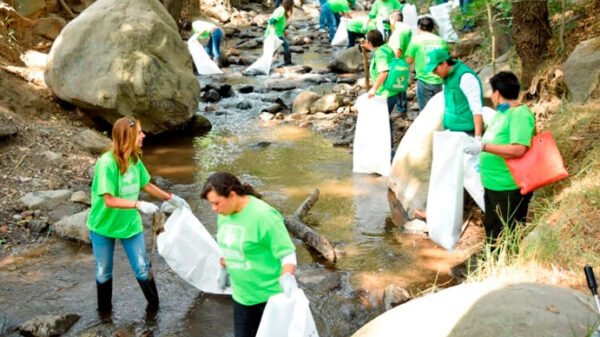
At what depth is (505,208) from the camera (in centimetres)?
462

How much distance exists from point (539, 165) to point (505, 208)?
1.45ft

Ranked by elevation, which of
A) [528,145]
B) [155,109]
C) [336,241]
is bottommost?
[336,241]

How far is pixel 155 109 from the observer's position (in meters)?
8.91

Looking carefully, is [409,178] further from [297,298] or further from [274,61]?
[274,61]

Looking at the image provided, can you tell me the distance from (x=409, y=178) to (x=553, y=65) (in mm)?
2002

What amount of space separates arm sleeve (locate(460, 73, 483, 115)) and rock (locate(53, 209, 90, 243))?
3.51 metres

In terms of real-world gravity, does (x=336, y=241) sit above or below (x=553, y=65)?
below

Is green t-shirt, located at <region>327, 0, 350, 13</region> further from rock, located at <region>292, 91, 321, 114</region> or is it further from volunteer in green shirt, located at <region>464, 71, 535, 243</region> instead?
volunteer in green shirt, located at <region>464, 71, 535, 243</region>

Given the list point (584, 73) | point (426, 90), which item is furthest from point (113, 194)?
point (426, 90)

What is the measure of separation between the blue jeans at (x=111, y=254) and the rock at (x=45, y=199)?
7.05ft

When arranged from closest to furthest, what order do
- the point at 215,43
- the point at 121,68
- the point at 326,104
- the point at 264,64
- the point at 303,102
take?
the point at 121,68
the point at 326,104
the point at 303,102
the point at 264,64
the point at 215,43

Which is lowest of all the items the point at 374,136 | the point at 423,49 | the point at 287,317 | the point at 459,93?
the point at 374,136

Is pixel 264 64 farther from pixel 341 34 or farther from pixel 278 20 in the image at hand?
pixel 341 34

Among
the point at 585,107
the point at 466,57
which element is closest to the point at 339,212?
the point at 585,107
